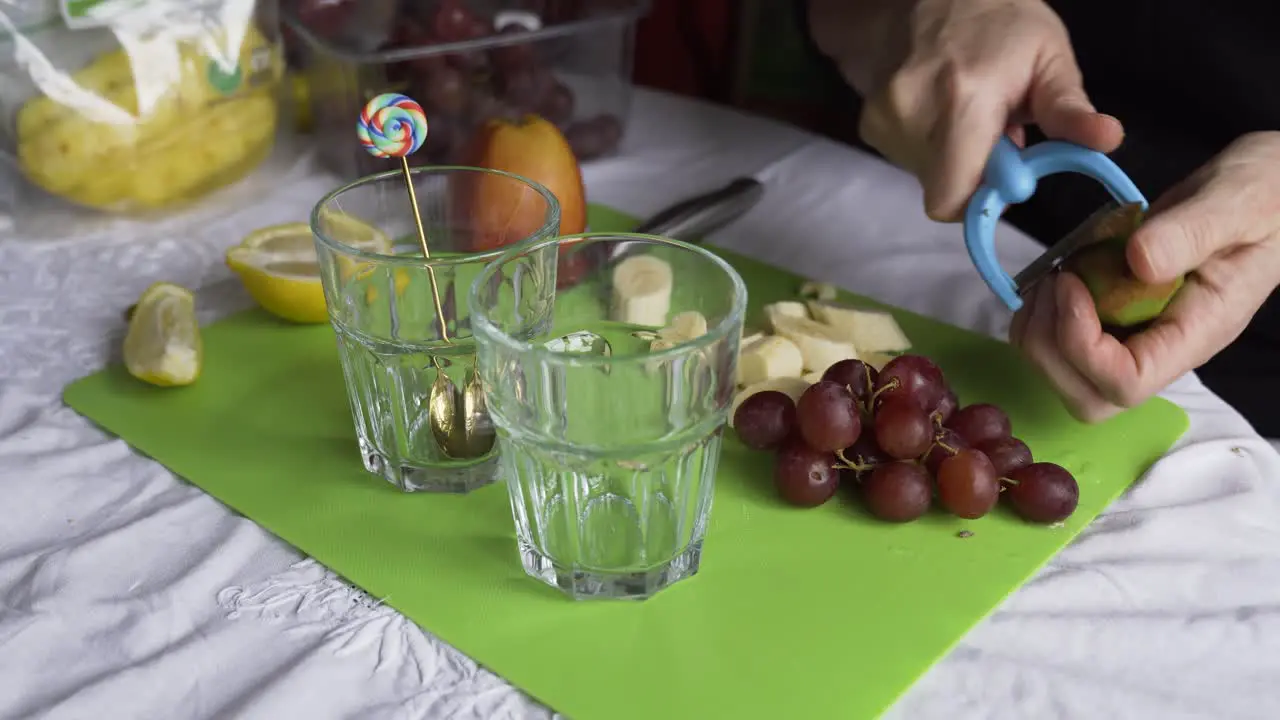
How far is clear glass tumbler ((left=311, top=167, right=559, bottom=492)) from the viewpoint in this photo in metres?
0.79

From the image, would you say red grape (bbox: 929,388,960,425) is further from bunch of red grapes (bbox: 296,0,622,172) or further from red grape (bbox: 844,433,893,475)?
bunch of red grapes (bbox: 296,0,622,172)

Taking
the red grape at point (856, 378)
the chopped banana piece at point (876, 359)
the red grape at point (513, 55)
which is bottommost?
the chopped banana piece at point (876, 359)

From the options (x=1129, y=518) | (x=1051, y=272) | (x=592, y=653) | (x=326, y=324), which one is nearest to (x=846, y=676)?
(x=592, y=653)

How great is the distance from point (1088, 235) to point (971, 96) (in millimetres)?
143

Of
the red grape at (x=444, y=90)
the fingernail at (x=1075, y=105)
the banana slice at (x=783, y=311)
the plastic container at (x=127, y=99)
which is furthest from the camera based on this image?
the red grape at (x=444, y=90)

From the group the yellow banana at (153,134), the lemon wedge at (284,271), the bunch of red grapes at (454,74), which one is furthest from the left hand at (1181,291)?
the yellow banana at (153,134)

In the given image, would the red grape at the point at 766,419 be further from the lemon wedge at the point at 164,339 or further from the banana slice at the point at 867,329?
the lemon wedge at the point at 164,339

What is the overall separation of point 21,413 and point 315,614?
361 mm

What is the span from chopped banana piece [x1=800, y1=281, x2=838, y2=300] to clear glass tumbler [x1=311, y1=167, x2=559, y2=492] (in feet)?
1.04

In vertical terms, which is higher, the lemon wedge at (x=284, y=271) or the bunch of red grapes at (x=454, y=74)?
the bunch of red grapes at (x=454, y=74)

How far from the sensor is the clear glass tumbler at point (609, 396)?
65cm

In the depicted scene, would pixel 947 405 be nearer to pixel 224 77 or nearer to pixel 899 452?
pixel 899 452

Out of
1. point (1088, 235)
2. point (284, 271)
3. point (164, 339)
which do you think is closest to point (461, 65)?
point (284, 271)

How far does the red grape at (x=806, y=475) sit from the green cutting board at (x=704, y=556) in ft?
0.04
